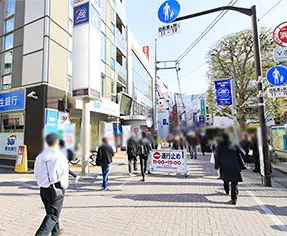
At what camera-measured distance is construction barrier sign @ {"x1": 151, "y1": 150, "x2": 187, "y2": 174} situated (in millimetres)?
8102

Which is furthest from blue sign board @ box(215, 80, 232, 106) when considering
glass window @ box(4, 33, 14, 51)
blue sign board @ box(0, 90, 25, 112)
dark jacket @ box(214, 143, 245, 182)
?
glass window @ box(4, 33, 14, 51)

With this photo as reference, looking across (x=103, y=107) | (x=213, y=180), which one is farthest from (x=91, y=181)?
(x=103, y=107)

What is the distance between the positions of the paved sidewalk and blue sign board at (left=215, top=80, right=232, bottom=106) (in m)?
2.61

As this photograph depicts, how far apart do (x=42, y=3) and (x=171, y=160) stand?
397 inches

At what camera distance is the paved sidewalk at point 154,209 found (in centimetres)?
366

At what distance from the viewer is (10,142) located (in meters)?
10.8

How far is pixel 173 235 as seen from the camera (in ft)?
11.2

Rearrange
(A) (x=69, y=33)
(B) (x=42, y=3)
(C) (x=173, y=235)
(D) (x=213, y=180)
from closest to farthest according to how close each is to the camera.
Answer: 1. (C) (x=173, y=235)
2. (D) (x=213, y=180)
3. (B) (x=42, y=3)
4. (A) (x=69, y=33)

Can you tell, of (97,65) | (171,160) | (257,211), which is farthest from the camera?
(97,65)

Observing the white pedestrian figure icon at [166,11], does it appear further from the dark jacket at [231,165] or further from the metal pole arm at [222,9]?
the dark jacket at [231,165]

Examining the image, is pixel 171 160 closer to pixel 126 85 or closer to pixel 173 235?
pixel 173 235

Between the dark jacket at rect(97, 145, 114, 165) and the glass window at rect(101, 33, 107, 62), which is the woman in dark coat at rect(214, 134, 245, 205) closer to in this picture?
the dark jacket at rect(97, 145, 114, 165)

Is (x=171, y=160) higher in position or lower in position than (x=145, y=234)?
higher

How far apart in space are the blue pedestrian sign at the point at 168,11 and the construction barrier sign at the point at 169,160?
16.1 ft
